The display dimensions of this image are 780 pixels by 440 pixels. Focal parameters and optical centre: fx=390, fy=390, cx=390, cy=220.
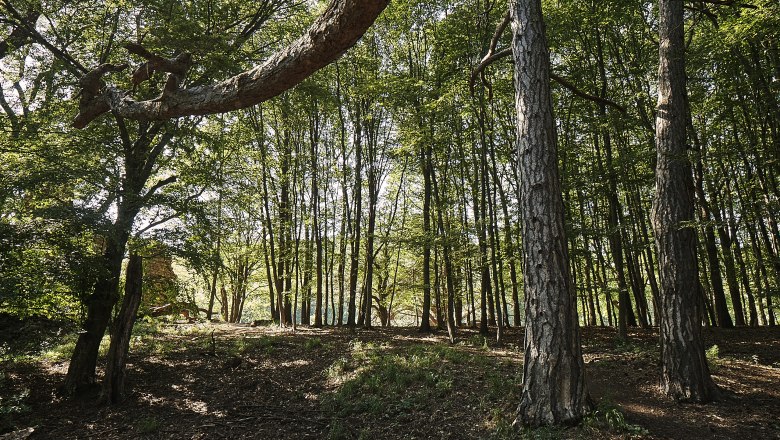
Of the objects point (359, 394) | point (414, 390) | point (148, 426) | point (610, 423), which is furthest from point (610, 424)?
point (148, 426)

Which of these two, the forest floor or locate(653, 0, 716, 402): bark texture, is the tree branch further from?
locate(653, 0, 716, 402): bark texture

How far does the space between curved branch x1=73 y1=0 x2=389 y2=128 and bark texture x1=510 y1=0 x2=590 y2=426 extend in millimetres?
3740

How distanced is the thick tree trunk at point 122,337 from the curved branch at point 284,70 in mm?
6759

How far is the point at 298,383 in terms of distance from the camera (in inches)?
342

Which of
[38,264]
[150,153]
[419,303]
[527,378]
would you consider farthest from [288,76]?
[419,303]

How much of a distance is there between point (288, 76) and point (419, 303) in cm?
2561

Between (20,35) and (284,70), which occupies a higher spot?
(20,35)

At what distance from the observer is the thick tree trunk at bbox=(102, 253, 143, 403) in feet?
25.8

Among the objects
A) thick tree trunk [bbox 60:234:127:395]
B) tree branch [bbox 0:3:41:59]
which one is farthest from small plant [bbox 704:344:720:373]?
tree branch [bbox 0:3:41:59]

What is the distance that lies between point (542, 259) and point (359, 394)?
185 inches

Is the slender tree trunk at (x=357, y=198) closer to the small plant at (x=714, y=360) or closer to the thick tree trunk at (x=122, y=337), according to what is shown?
the thick tree trunk at (x=122, y=337)

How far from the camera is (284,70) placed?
2033 millimetres

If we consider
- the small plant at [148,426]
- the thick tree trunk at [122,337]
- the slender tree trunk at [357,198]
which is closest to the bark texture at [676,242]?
the small plant at [148,426]

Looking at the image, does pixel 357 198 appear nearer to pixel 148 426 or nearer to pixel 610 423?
pixel 148 426
